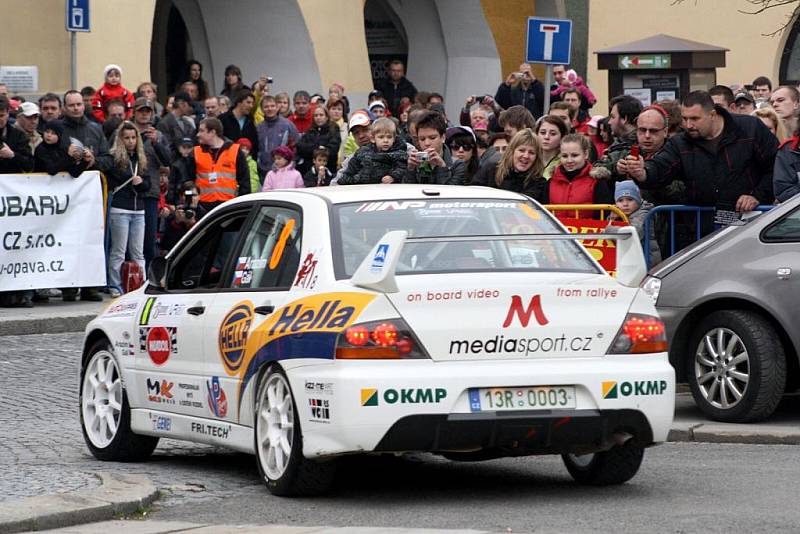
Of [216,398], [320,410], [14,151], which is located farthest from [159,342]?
[14,151]

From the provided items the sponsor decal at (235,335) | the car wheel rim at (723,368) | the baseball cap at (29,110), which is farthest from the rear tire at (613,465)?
the baseball cap at (29,110)

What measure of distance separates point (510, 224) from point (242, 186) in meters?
11.5

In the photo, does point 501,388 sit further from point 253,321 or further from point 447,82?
point 447,82

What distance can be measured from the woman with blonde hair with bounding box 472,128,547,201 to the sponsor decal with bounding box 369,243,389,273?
499cm

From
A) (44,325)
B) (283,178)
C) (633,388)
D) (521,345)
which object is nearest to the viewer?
(521,345)

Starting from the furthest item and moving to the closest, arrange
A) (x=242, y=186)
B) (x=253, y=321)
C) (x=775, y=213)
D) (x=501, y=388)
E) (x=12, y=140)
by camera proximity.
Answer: (x=242, y=186) → (x=12, y=140) → (x=775, y=213) → (x=253, y=321) → (x=501, y=388)

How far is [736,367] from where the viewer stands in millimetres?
11172

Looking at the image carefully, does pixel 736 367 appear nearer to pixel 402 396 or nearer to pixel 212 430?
pixel 212 430

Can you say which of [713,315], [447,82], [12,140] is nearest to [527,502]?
[713,315]

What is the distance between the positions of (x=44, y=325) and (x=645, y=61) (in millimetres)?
11197

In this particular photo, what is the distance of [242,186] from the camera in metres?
20.3

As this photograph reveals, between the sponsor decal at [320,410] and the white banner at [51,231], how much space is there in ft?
36.8

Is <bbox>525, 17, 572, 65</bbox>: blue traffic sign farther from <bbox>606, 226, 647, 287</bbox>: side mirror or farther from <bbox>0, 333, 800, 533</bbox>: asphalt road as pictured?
<bbox>606, 226, 647, 287</bbox>: side mirror

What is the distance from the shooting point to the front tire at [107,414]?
33.3 feet
